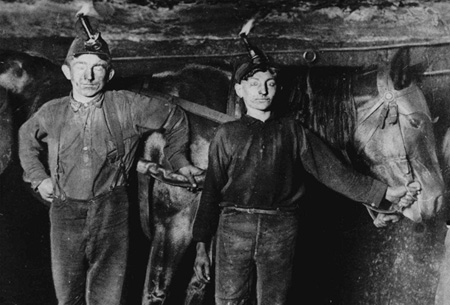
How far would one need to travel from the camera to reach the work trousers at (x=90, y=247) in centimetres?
282

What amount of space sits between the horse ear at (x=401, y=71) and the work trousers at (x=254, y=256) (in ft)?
2.62

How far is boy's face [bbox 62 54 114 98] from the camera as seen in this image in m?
2.73

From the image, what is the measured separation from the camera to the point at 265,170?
2732 mm

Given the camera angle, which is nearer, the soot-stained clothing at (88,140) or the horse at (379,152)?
the soot-stained clothing at (88,140)

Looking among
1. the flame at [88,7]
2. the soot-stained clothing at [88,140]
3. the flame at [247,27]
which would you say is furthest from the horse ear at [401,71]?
the flame at [88,7]

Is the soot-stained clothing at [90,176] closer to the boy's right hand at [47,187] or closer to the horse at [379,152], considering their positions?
the boy's right hand at [47,187]

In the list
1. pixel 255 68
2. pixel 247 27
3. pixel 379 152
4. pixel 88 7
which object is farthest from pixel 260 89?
pixel 88 7

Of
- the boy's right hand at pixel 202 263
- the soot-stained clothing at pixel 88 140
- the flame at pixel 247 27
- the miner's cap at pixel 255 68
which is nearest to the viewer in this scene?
the miner's cap at pixel 255 68

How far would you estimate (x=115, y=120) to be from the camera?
9.34 feet

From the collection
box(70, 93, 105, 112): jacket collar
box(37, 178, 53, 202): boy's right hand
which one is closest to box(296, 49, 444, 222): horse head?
box(70, 93, 105, 112): jacket collar

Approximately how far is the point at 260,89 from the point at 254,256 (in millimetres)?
711

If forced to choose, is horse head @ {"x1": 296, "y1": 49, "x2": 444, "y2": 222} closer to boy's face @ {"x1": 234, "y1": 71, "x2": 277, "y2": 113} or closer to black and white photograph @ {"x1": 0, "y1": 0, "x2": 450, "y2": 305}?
black and white photograph @ {"x1": 0, "y1": 0, "x2": 450, "y2": 305}

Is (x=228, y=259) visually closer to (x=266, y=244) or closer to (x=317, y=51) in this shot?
(x=266, y=244)

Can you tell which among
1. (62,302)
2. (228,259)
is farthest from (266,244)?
(62,302)
